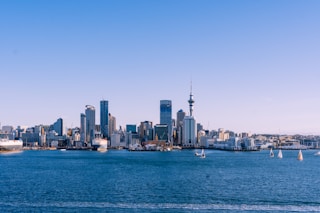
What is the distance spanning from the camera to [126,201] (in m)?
34.3

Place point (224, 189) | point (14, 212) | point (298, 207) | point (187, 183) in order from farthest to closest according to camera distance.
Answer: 1. point (187, 183)
2. point (224, 189)
3. point (298, 207)
4. point (14, 212)

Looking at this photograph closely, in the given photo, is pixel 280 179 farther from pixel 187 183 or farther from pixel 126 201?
pixel 126 201

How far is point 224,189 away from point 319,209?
37.3ft

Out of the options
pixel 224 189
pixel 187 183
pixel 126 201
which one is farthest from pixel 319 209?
pixel 187 183

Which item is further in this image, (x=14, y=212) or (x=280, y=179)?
(x=280, y=179)

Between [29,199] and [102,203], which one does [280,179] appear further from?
[29,199]

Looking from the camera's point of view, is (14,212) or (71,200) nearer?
(14,212)

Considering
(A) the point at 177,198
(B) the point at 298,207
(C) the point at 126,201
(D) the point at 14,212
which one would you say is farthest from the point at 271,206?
(D) the point at 14,212

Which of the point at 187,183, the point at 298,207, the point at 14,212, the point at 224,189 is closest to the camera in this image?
the point at 14,212

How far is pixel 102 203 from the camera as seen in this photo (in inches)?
1318

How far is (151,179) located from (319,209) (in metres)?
23.5

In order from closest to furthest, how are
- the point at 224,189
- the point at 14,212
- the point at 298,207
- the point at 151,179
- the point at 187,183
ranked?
1. the point at 14,212
2. the point at 298,207
3. the point at 224,189
4. the point at 187,183
5. the point at 151,179

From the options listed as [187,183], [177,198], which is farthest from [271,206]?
[187,183]

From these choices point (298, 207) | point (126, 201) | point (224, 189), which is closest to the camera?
point (298, 207)
